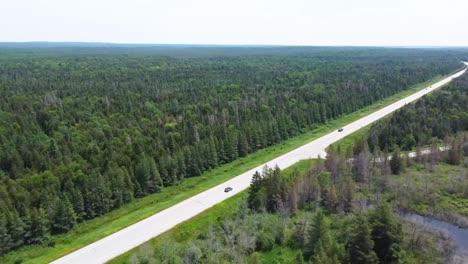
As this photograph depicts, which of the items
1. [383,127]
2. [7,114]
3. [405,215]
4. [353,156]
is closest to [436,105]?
[383,127]

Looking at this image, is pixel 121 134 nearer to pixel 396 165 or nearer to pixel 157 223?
pixel 157 223

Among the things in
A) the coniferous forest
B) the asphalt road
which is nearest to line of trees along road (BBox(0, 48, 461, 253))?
the asphalt road

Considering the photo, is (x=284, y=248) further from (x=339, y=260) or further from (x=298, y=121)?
(x=298, y=121)

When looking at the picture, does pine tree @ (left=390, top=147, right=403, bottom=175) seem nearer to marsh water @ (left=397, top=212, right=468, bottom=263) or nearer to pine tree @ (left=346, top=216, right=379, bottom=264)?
marsh water @ (left=397, top=212, right=468, bottom=263)

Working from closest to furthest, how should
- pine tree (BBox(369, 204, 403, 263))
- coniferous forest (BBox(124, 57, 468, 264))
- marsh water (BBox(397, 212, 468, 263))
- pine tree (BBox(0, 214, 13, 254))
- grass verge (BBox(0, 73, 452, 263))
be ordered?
pine tree (BBox(369, 204, 403, 263))
coniferous forest (BBox(124, 57, 468, 264))
marsh water (BBox(397, 212, 468, 263))
pine tree (BBox(0, 214, 13, 254))
grass verge (BBox(0, 73, 452, 263))

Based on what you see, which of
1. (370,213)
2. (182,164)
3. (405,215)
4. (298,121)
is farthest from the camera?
(298,121)

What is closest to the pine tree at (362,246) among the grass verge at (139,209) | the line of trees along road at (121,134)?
the grass verge at (139,209)

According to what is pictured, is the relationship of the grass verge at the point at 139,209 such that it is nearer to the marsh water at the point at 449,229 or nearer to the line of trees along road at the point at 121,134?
the line of trees along road at the point at 121,134

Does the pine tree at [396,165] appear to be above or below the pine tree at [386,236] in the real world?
below

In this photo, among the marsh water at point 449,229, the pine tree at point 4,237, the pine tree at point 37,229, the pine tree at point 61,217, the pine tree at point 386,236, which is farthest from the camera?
the pine tree at point 61,217
